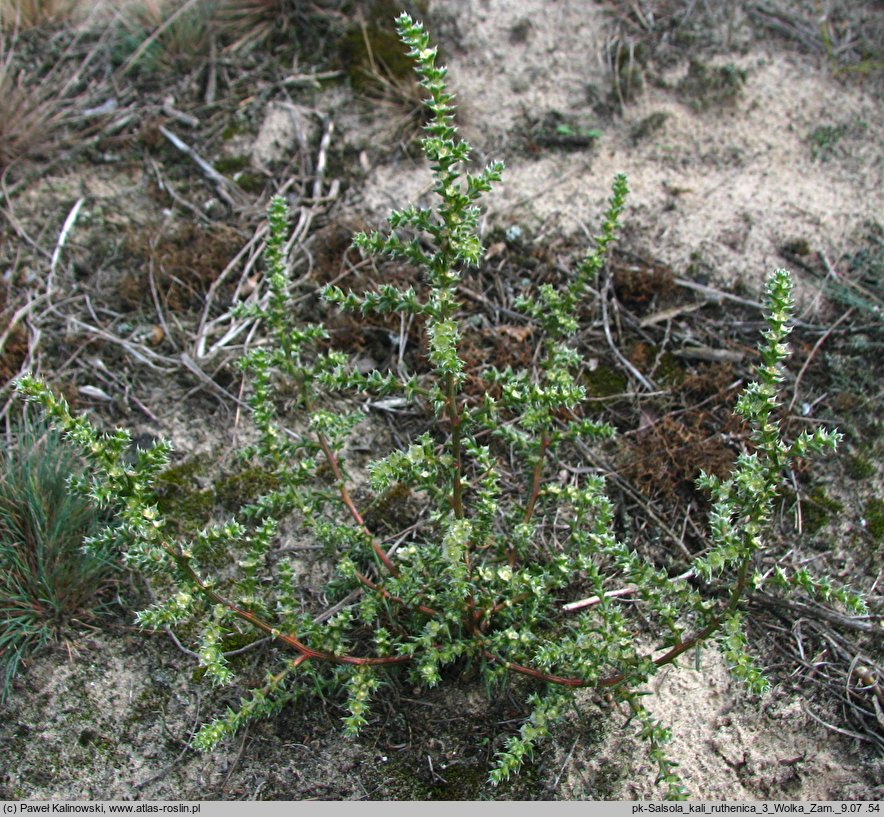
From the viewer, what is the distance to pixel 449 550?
7.77 ft

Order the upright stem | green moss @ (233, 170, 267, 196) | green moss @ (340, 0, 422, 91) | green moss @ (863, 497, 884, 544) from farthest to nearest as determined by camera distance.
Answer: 1. green moss @ (340, 0, 422, 91)
2. green moss @ (233, 170, 267, 196)
3. green moss @ (863, 497, 884, 544)
4. the upright stem

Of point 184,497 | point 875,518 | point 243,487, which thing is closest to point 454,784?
point 243,487

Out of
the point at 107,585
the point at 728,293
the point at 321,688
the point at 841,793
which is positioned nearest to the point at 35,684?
the point at 107,585

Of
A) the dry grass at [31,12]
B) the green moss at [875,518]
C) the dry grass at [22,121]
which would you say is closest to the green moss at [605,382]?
the green moss at [875,518]

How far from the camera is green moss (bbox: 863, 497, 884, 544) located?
3150mm

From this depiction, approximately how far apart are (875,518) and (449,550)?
185cm

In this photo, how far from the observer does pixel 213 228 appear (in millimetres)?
4113

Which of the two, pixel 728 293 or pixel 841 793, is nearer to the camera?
pixel 841 793

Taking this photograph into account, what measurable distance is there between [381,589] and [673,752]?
1.11 metres

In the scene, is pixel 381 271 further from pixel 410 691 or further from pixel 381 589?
pixel 410 691

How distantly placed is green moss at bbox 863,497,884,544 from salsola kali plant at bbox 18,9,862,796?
0.54m

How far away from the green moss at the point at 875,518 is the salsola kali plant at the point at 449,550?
54cm

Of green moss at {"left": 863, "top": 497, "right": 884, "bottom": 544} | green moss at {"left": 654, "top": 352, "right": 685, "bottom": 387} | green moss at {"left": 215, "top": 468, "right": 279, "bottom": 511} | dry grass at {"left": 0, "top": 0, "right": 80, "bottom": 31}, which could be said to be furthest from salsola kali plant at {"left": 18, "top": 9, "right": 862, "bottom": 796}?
dry grass at {"left": 0, "top": 0, "right": 80, "bottom": 31}

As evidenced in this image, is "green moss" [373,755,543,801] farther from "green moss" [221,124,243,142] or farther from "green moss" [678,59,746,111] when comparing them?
"green moss" [678,59,746,111]
